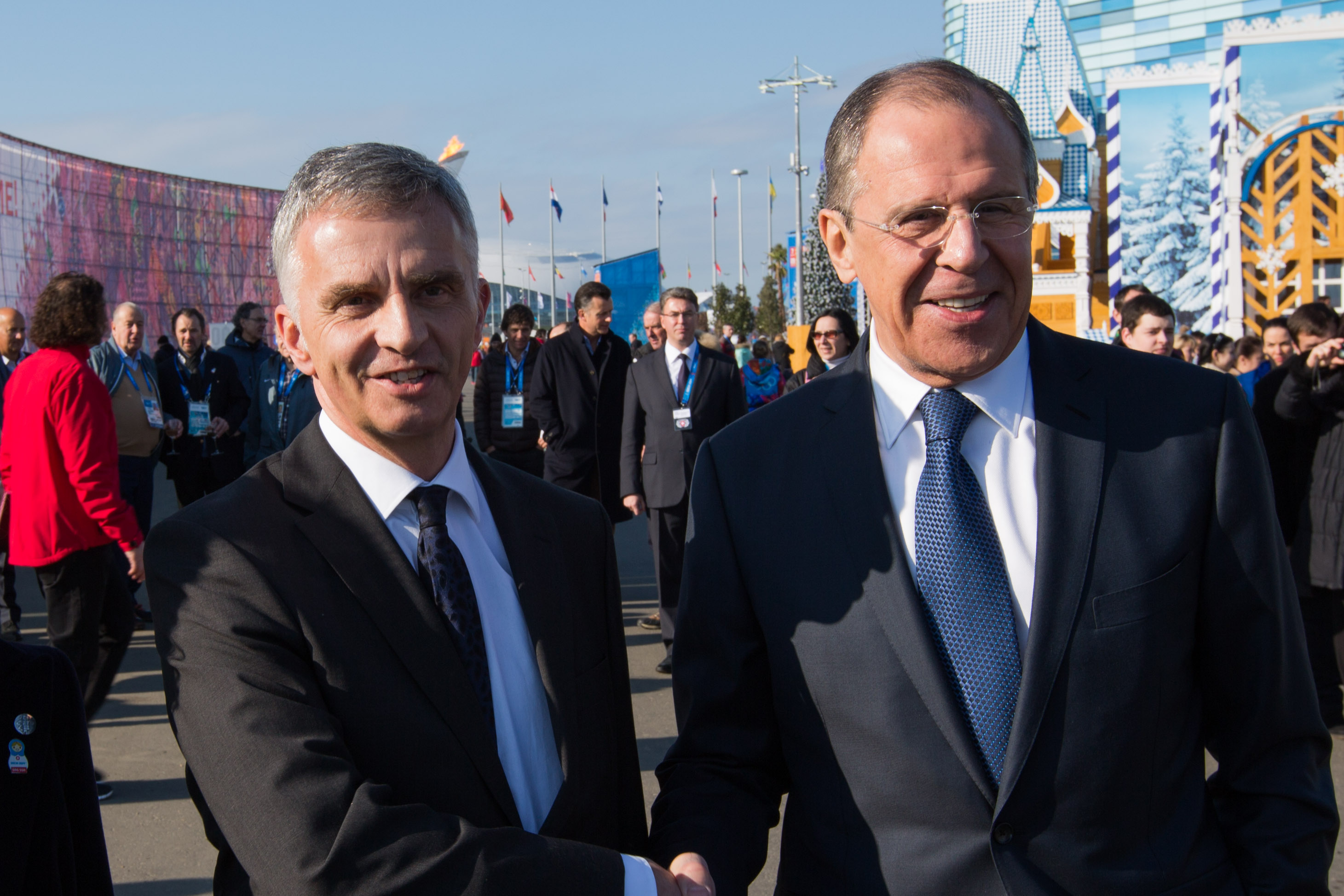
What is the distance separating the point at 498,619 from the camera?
5.60 feet

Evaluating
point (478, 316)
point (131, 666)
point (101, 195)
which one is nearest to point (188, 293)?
point (101, 195)

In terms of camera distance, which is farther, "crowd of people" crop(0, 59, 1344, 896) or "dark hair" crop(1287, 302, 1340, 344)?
"dark hair" crop(1287, 302, 1340, 344)

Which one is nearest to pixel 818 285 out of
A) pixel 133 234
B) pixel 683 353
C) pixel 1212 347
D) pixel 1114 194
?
pixel 1114 194

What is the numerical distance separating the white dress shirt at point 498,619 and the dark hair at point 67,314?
3503mm

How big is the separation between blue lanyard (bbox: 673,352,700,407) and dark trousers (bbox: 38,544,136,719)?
3.39m

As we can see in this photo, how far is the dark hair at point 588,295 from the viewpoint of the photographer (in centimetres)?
758

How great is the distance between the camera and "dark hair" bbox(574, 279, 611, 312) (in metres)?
7.58

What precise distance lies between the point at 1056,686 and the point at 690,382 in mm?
5313

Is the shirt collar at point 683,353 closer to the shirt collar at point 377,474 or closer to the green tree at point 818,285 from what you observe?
the shirt collar at point 377,474

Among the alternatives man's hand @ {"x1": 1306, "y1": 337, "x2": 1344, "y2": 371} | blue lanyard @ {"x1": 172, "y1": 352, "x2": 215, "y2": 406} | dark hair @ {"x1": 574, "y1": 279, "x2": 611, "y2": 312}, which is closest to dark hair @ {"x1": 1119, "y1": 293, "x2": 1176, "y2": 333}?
man's hand @ {"x1": 1306, "y1": 337, "x2": 1344, "y2": 371}

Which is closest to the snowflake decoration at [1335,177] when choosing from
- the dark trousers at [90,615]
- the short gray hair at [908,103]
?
the short gray hair at [908,103]

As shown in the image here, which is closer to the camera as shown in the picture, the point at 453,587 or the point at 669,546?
the point at 453,587

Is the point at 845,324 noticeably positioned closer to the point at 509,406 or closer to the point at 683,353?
the point at 683,353

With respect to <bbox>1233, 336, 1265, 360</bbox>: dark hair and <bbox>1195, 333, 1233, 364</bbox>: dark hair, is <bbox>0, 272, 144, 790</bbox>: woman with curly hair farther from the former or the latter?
<bbox>1195, 333, 1233, 364</bbox>: dark hair
